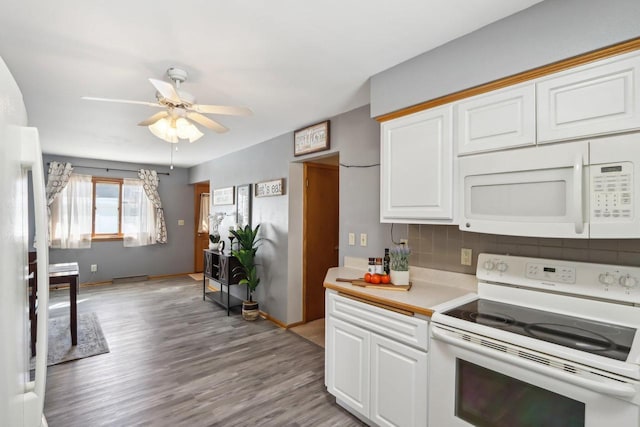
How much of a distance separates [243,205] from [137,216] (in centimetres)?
295

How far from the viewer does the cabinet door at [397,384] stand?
170cm

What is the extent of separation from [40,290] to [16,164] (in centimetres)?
30

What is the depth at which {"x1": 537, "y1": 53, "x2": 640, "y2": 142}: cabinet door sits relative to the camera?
1.30 metres

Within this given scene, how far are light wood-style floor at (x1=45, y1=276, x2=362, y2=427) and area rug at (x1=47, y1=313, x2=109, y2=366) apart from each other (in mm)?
102

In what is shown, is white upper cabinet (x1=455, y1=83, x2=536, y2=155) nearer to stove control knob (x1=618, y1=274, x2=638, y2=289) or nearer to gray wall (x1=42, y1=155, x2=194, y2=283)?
stove control knob (x1=618, y1=274, x2=638, y2=289)

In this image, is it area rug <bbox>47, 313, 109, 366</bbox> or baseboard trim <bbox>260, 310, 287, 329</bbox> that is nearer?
area rug <bbox>47, 313, 109, 366</bbox>

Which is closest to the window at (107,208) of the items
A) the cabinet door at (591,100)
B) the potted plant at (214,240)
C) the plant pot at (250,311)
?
the potted plant at (214,240)

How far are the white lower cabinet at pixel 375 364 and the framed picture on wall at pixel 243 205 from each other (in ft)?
8.92

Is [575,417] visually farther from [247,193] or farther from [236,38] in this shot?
[247,193]

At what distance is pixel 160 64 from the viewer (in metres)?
2.13

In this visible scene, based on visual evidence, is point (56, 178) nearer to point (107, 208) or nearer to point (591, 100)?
point (107, 208)

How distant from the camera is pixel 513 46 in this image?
1624 millimetres

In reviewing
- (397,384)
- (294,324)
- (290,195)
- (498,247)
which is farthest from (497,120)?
(294,324)

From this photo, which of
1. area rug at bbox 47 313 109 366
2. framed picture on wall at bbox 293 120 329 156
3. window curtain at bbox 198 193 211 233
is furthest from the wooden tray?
window curtain at bbox 198 193 211 233
